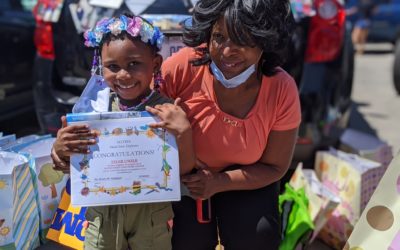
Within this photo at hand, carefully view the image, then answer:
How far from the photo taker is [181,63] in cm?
219

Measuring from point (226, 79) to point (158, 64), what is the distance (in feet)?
0.84

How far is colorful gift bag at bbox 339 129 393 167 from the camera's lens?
3.45m

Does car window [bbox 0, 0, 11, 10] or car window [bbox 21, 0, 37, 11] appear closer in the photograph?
car window [bbox 0, 0, 11, 10]

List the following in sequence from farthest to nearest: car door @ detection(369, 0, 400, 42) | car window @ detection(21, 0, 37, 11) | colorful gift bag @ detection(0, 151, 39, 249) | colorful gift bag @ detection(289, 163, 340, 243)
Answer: car door @ detection(369, 0, 400, 42)
car window @ detection(21, 0, 37, 11)
colorful gift bag @ detection(289, 163, 340, 243)
colorful gift bag @ detection(0, 151, 39, 249)

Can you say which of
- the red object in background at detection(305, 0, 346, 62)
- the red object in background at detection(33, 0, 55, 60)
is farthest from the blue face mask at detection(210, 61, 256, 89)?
the red object in background at detection(33, 0, 55, 60)

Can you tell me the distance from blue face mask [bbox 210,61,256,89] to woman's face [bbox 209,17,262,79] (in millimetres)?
12

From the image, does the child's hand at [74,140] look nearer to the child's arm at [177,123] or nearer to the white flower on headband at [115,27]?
the child's arm at [177,123]

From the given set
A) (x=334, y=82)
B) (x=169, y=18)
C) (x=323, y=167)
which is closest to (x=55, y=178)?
(x=169, y=18)

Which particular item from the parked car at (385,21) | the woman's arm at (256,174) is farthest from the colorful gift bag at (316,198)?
the parked car at (385,21)

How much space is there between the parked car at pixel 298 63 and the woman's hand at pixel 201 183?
1.23 m

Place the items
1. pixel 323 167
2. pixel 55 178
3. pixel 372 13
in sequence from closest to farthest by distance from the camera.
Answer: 1. pixel 55 178
2. pixel 323 167
3. pixel 372 13

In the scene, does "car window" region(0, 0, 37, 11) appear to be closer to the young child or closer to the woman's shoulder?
the young child

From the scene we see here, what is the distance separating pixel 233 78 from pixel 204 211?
1.87 feet

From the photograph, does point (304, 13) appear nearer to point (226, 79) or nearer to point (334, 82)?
point (334, 82)
